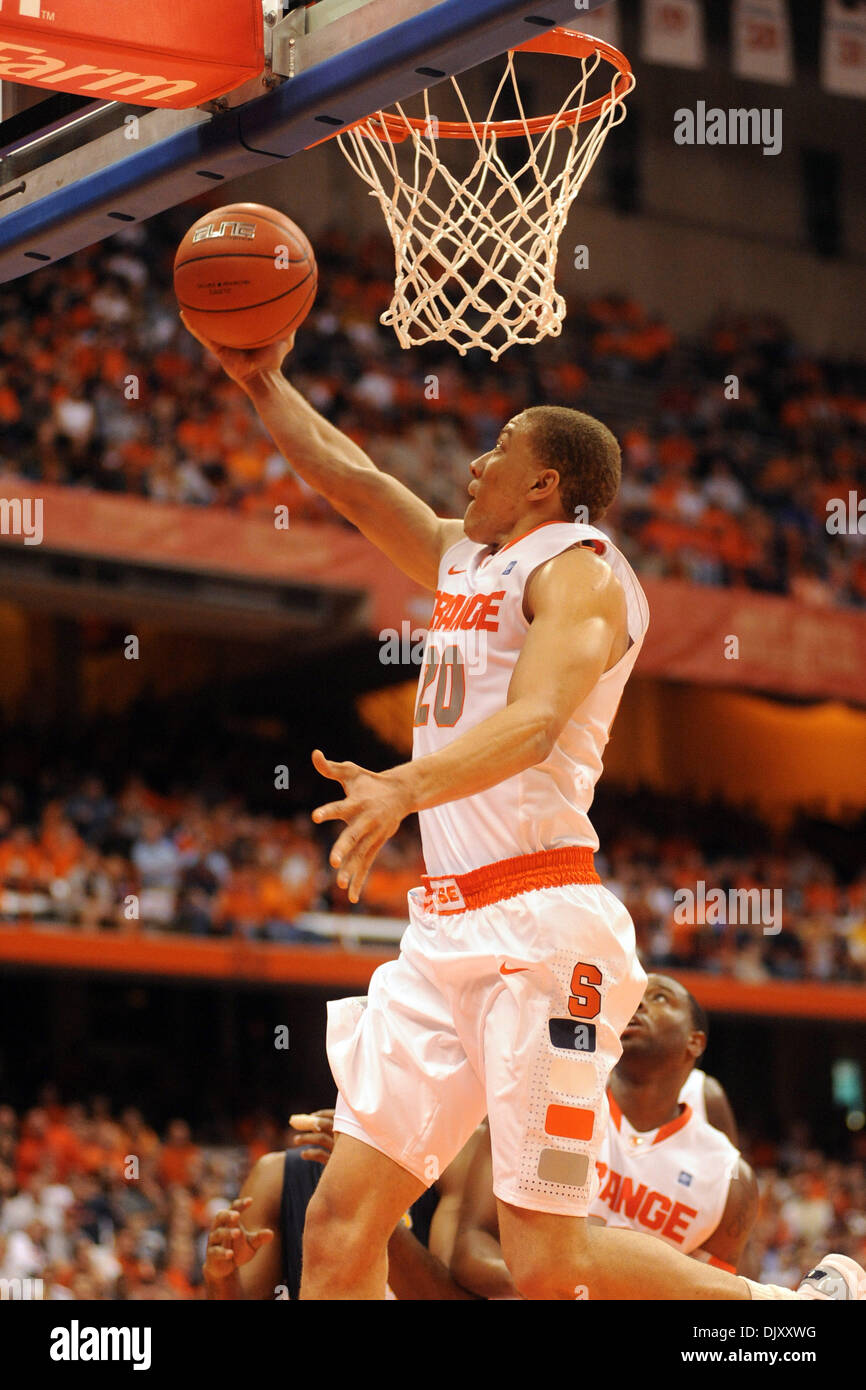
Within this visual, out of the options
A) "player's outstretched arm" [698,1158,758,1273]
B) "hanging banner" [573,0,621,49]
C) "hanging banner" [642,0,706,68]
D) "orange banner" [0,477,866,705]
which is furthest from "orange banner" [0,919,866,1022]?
"hanging banner" [642,0,706,68]

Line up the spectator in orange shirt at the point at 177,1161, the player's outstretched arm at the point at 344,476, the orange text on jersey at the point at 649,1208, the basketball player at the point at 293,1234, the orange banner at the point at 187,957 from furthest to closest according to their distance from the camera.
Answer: the orange banner at the point at 187,957 → the spectator in orange shirt at the point at 177,1161 → the orange text on jersey at the point at 649,1208 → the player's outstretched arm at the point at 344,476 → the basketball player at the point at 293,1234

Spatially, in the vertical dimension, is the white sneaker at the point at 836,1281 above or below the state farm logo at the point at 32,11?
below

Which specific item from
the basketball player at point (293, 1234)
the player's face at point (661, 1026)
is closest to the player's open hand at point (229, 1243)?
the basketball player at point (293, 1234)

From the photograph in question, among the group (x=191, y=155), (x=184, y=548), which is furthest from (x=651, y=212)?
(x=191, y=155)

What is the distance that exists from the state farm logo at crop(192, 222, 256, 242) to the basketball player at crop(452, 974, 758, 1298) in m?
2.18

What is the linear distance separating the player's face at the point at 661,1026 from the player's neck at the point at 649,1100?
0.07 metres

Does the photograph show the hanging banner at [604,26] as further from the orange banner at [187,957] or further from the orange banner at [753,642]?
the orange banner at [187,957]

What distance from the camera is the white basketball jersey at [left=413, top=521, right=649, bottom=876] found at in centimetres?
363

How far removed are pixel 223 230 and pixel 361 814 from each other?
1972 mm

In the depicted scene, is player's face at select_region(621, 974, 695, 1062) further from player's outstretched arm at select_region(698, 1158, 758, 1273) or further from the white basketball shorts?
the white basketball shorts

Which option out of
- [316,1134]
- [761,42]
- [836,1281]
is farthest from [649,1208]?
[761,42]

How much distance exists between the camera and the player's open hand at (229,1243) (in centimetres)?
390

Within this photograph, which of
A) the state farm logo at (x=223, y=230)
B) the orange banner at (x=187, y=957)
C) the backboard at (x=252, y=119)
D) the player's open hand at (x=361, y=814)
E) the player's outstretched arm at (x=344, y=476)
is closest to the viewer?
the player's open hand at (x=361, y=814)

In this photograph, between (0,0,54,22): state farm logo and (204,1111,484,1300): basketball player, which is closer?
(0,0,54,22): state farm logo
